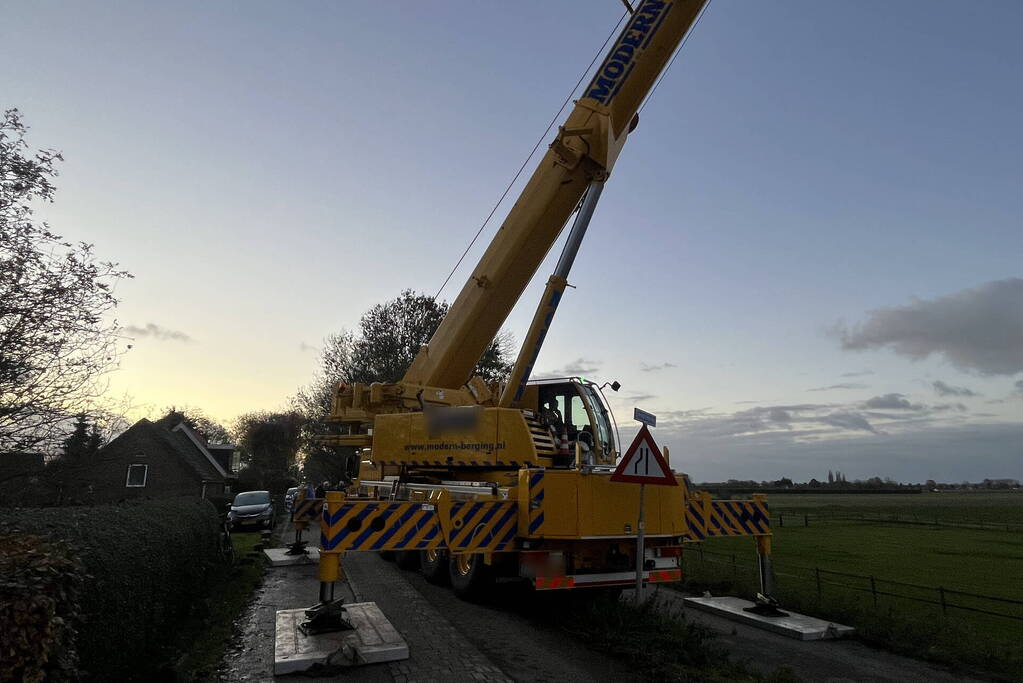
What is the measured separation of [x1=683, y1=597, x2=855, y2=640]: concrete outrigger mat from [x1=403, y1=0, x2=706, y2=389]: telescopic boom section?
5.40m

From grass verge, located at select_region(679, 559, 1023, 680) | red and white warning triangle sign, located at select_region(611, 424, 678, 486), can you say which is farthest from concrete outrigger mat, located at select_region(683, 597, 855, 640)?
red and white warning triangle sign, located at select_region(611, 424, 678, 486)

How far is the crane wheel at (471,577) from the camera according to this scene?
9055mm

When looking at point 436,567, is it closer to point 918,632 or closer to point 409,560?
point 409,560

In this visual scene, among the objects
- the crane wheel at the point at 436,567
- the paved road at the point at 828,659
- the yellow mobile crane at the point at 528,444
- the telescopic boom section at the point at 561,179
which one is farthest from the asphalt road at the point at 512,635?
the telescopic boom section at the point at 561,179

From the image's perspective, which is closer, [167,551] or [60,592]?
[60,592]

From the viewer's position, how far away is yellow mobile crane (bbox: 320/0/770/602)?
24.7 ft

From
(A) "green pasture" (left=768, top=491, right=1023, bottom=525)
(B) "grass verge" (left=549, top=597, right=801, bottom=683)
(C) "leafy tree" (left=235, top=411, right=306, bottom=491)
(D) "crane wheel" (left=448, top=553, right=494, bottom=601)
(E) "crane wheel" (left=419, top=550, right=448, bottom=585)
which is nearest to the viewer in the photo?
(B) "grass verge" (left=549, top=597, right=801, bottom=683)

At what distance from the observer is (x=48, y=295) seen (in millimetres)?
6969

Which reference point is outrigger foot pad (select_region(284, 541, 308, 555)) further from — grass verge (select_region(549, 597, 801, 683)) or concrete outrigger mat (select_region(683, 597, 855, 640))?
concrete outrigger mat (select_region(683, 597, 855, 640))

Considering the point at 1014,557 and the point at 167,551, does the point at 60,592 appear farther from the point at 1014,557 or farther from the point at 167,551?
the point at 1014,557

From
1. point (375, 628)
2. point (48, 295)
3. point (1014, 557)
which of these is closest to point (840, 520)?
point (1014, 557)

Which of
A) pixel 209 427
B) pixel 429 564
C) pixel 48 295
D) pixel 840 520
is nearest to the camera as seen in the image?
pixel 48 295

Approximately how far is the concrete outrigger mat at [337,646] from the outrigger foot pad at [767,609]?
4.99m

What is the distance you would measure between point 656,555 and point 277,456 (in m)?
63.9
